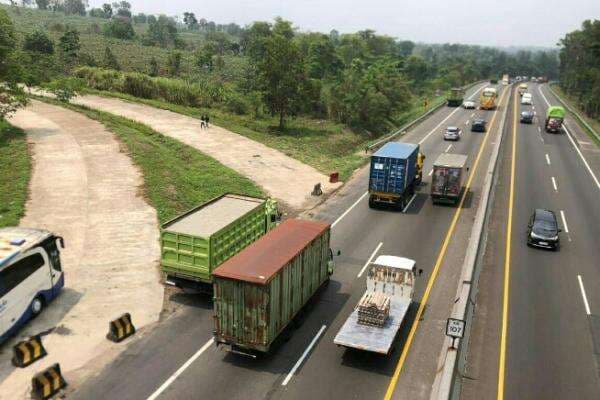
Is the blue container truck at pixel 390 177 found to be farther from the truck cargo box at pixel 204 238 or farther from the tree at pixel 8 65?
the tree at pixel 8 65

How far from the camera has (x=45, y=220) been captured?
3012 cm

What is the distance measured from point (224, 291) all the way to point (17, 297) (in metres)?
8.22

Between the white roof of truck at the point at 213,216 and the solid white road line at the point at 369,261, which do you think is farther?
the solid white road line at the point at 369,261

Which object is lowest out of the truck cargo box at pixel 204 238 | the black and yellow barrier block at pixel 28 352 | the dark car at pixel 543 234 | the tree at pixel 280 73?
the black and yellow barrier block at pixel 28 352

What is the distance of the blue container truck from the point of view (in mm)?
35406

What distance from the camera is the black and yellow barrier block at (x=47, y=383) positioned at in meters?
16.2

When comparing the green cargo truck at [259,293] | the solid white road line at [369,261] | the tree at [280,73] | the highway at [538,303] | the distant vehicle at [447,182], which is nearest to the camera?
the green cargo truck at [259,293]

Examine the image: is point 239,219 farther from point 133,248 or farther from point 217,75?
point 217,75

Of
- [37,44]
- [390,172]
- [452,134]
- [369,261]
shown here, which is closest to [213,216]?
[369,261]

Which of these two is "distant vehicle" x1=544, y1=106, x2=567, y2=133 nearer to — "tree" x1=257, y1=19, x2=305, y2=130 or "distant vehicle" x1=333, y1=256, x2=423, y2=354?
"tree" x1=257, y1=19, x2=305, y2=130

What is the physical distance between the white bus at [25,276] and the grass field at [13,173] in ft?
27.1

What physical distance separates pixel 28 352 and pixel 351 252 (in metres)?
16.8

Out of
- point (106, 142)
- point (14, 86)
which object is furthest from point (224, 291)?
point (14, 86)

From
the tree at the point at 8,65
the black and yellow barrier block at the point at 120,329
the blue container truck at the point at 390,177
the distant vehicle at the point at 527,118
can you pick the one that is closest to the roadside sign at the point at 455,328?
the black and yellow barrier block at the point at 120,329
